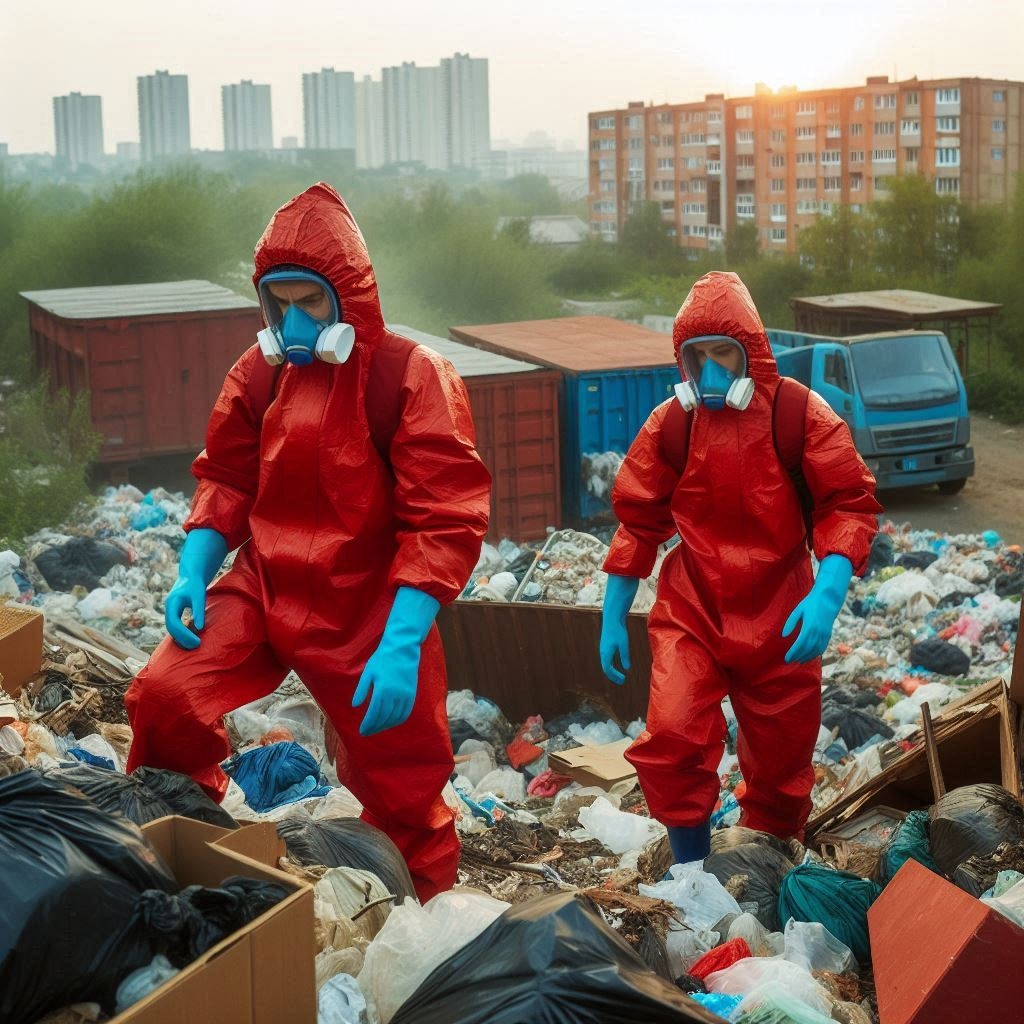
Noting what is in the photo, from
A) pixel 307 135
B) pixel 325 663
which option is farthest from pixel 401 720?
pixel 307 135

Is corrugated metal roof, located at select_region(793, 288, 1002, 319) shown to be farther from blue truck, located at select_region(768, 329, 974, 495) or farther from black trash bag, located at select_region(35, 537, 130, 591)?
black trash bag, located at select_region(35, 537, 130, 591)

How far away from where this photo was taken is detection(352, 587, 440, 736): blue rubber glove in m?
3.75

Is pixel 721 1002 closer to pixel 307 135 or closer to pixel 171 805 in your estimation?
pixel 171 805

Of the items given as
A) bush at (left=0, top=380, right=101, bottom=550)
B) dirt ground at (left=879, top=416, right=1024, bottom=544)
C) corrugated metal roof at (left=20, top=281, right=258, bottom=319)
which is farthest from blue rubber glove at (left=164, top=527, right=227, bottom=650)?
corrugated metal roof at (left=20, top=281, right=258, bottom=319)

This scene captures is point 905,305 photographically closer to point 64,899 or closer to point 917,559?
point 917,559

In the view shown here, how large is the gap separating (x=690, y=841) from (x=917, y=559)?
20.9 feet

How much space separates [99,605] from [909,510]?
317 inches

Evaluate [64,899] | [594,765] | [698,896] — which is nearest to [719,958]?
[698,896]

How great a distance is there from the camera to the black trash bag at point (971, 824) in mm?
3969

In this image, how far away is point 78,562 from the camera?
31.8 feet

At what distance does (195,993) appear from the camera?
2232 mm

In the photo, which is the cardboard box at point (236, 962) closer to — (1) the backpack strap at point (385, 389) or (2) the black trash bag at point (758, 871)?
(1) the backpack strap at point (385, 389)

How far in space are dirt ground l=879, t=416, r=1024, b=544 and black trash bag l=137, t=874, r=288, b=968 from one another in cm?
1114

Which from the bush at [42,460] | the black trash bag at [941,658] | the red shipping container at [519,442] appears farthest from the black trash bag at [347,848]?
the red shipping container at [519,442]
